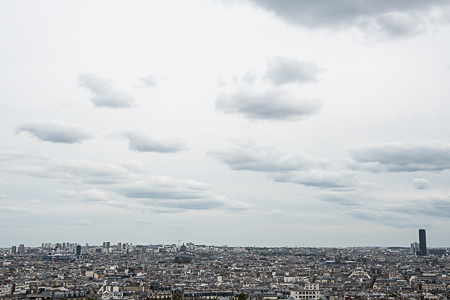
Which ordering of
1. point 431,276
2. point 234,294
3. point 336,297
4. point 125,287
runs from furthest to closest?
point 431,276
point 125,287
point 234,294
point 336,297

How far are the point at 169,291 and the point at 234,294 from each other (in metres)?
12.4

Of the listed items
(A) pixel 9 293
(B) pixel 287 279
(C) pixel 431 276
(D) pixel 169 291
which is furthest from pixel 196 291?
(C) pixel 431 276

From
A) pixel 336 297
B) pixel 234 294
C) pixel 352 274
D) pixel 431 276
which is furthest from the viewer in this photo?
pixel 352 274

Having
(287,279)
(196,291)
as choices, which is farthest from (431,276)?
(196,291)

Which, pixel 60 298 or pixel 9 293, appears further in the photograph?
pixel 9 293

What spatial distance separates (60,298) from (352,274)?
112032mm

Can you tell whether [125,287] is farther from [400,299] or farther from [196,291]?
[400,299]

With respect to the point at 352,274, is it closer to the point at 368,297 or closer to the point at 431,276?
the point at 431,276

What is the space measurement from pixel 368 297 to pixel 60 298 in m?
50.7

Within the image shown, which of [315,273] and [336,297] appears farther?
[315,273]

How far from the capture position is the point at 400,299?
100375 mm

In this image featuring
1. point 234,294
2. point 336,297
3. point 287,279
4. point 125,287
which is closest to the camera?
point 336,297

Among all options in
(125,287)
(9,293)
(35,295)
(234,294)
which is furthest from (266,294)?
(9,293)

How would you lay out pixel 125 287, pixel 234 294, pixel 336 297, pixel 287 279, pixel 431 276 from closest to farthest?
pixel 336 297 < pixel 234 294 < pixel 125 287 < pixel 287 279 < pixel 431 276
